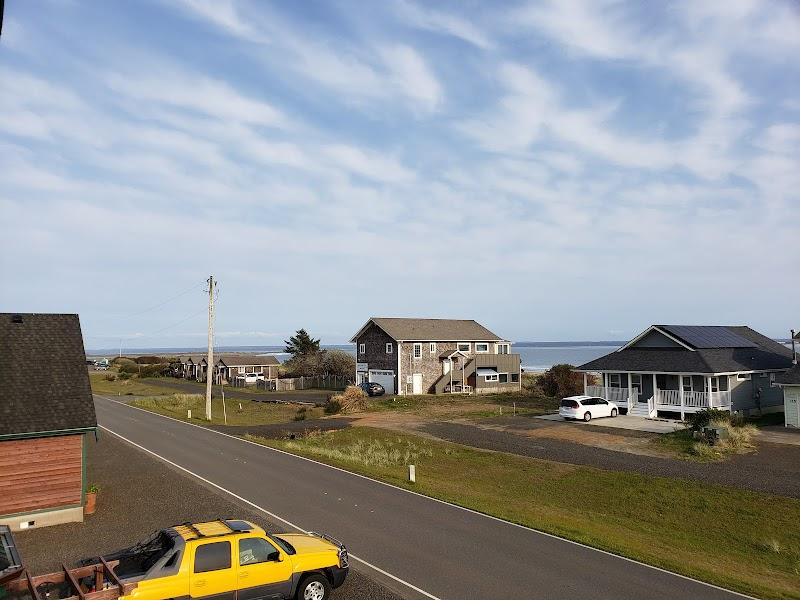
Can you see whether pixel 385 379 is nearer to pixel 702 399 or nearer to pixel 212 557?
pixel 702 399

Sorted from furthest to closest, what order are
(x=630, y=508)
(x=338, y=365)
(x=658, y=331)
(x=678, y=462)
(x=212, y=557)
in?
(x=338, y=365) → (x=658, y=331) → (x=678, y=462) → (x=630, y=508) → (x=212, y=557)

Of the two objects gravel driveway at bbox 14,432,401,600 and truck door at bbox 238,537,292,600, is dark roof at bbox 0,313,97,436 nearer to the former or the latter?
gravel driveway at bbox 14,432,401,600

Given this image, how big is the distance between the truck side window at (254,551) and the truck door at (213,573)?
0.74 ft

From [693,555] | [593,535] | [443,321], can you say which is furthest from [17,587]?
[443,321]

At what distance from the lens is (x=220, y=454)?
93.8ft

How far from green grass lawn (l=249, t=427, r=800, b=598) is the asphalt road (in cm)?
102

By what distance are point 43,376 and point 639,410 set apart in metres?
35.6

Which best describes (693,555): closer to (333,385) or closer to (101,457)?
(101,457)

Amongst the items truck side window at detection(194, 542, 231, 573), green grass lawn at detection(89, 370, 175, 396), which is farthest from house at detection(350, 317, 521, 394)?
truck side window at detection(194, 542, 231, 573)

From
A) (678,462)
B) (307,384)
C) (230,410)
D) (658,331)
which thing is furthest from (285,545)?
(307,384)

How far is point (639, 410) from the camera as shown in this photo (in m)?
40.7

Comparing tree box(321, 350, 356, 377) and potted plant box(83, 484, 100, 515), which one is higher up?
tree box(321, 350, 356, 377)

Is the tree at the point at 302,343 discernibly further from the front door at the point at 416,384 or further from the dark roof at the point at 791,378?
the dark roof at the point at 791,378

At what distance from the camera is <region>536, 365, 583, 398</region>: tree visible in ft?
185
